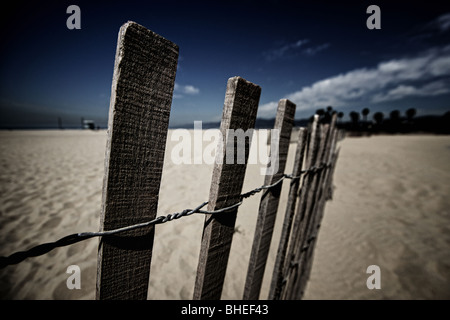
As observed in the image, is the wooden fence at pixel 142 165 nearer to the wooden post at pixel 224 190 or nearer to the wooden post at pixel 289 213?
the wooden post at pixel 224 190

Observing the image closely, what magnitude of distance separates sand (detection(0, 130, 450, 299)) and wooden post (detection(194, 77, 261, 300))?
2.22 meters

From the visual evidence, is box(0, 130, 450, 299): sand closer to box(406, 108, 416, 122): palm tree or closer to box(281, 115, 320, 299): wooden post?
box(281, 115, 320, 299): wooden post

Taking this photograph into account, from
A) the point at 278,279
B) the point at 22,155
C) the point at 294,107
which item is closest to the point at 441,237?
the point at 278,279

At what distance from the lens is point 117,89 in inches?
21.0

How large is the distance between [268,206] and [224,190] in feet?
1.66

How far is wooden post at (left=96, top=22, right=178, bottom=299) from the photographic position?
0.54 m

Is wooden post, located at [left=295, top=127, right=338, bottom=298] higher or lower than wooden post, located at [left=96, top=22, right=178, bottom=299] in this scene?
lower

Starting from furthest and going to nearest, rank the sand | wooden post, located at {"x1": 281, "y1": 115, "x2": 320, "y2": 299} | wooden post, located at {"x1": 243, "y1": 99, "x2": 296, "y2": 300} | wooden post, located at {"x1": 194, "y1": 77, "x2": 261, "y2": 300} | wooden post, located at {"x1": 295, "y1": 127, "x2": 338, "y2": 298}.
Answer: the sand, wooden post, located at {"x1": 295, "y1": 127, "x2": 338, "y2": 298}, wooden post, located at {"x1": 281, "y1": 115, "x2": 320, "y2": 299}, wooden post, located at {"x1": 243, "y1": 99, "x2": 296, "y2": 300}, wooden post, located at {"x1": 194, "y1": 77, "x2": 261, "y2": 300}

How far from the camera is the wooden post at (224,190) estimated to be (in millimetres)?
789

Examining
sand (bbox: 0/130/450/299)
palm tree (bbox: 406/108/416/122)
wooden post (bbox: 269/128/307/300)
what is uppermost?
palm tree (bbox: 406/108/416/122)

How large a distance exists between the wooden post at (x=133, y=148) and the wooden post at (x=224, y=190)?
26cm

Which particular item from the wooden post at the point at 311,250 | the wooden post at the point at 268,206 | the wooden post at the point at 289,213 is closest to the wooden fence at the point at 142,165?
the wooden post at the point at 268,206

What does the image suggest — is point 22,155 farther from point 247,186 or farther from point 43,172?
point 247,186

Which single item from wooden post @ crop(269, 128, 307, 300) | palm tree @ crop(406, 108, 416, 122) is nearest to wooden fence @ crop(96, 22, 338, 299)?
wooden post @ crop(269, 128, 307, 300)
